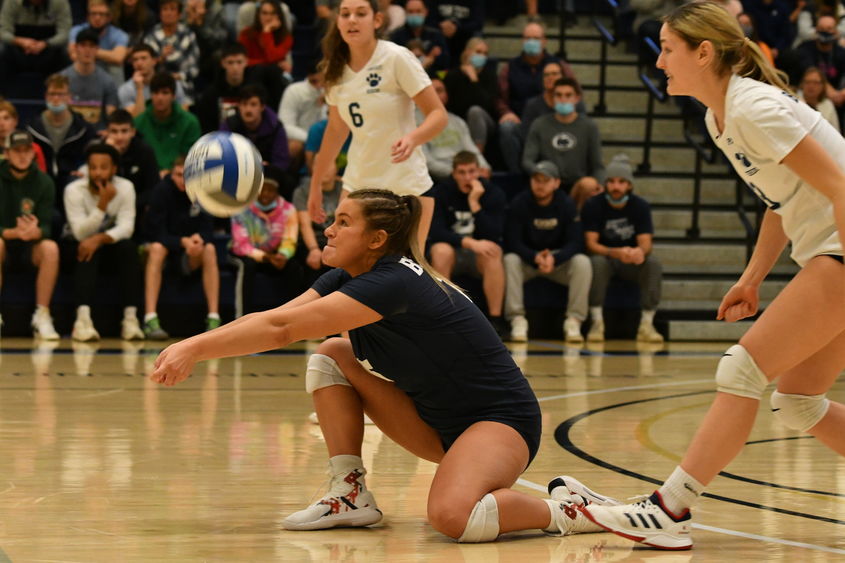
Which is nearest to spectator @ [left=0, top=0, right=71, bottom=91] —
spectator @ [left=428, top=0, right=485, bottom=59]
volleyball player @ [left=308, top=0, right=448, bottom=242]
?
spectator @ [left=428, top=0, right=485, bottom=59]

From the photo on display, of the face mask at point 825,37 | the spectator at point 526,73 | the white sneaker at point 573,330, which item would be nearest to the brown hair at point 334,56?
the white sneaker at point 573,330

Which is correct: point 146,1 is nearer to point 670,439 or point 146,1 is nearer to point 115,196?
point 115,196

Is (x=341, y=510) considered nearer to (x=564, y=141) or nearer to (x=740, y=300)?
(x=740, y=300)

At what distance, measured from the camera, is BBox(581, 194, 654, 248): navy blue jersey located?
34.7 ft

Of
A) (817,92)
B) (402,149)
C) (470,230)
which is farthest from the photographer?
(817,92)

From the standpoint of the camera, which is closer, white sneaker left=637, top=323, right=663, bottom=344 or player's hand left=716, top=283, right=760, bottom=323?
player's hand left=716, top=283, right=760, bottom=323

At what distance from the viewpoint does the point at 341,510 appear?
3.70m

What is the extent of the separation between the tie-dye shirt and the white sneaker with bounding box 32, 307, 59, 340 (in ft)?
5.19

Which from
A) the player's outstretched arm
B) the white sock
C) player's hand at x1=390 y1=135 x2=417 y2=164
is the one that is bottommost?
the white sock

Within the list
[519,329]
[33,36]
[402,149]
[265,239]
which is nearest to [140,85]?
[33,36]

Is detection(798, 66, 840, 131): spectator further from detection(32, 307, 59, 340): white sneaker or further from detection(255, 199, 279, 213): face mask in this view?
detection(32, 307, 59, 340): white sneaker

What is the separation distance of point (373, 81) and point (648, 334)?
525 centimetres

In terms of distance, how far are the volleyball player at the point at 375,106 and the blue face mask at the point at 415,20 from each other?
20.5ft

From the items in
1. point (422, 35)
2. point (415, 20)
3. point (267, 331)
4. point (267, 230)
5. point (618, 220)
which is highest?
point (415, 20)
